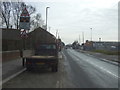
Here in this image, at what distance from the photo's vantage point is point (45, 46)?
21.0 m

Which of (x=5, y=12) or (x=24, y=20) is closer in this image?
(x=24, y=20)

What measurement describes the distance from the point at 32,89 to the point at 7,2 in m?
44.1

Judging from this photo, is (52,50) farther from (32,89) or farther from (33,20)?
(33,20)

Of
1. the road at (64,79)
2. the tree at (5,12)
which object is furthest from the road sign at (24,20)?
the tree at (5,12)

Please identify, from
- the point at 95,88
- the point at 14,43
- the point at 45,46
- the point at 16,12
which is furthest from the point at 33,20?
the point at 95,88

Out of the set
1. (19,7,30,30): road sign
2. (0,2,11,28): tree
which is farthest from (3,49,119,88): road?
(0,2,11,28): tree

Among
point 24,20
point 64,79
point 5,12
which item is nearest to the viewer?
point 64,79

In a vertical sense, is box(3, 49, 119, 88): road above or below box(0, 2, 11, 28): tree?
below

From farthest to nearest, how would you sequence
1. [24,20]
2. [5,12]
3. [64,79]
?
[5,12], [24,20], [64,79]

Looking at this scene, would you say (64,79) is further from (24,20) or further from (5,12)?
(5,12)

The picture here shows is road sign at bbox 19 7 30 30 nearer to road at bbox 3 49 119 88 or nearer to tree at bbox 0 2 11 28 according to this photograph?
road at bbox 3 49 119 88

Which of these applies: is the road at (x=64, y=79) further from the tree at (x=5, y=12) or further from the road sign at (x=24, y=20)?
the tree at (x=5, y=12)

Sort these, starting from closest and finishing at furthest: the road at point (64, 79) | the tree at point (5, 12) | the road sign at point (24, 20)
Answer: the road at point (64, 79)
the road sign at point (24, 20)
the tree at point (5, 12)

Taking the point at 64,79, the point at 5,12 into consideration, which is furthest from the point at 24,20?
the point at 5,12
